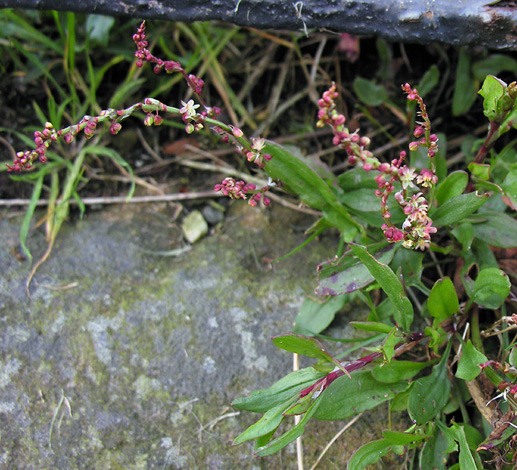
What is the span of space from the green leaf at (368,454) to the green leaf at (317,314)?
1.45 ft

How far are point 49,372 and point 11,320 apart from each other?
0.26m

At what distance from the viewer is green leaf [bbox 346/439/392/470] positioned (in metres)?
1.55

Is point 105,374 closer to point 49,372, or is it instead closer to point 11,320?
point 49,372

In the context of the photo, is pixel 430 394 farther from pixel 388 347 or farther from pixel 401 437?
pixel 388 347

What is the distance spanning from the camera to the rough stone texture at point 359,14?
5.87ft

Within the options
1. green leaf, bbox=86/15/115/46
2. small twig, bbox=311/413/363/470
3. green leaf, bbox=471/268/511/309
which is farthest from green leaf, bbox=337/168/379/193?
green leaf, bbox=86/15/115/46

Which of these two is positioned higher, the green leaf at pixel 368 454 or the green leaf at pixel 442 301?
the green leaf at pixel 442 301

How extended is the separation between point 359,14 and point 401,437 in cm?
142

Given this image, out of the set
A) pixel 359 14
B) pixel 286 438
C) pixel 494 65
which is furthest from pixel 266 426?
pixel 494 65

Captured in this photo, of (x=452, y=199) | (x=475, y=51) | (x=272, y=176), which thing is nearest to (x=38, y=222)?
(x=272, y=176)

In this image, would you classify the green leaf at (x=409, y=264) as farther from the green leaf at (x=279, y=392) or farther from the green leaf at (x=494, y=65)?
the green leaf at (x=494, y=65)

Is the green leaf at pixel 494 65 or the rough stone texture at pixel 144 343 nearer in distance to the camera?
the rough stone texture at pixel 144 343

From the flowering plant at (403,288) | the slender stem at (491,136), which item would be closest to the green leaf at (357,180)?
the flowering plant at (403,288)

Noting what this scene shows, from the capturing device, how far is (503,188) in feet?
5.68
